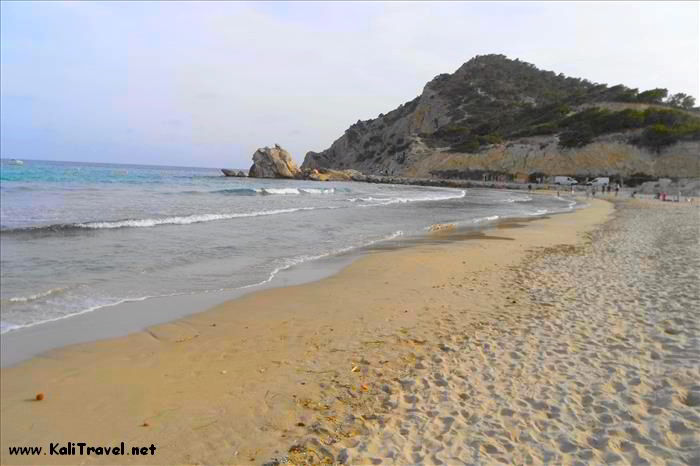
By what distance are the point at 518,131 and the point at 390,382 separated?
87.2 metres

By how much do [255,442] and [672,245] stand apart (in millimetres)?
14501

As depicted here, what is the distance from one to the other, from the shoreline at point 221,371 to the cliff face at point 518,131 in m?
66.8

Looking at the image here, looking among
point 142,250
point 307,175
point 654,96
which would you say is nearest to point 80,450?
point 142,250

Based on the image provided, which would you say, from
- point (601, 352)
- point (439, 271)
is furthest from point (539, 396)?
point (439, 271)

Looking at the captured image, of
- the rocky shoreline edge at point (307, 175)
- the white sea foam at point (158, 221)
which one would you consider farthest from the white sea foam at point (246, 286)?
the rocky shoreline edge at point (307, 175)

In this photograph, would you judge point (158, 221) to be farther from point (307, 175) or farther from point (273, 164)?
point (273, 164)

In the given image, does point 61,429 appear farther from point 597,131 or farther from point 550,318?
point 597,131

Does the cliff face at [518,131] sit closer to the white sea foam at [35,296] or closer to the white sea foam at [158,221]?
the white sea foam at [158,221]

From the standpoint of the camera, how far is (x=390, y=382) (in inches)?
186

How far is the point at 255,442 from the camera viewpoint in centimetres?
370

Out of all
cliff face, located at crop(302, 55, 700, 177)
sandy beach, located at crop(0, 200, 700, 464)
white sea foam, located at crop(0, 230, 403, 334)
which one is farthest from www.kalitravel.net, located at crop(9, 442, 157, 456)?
cliff face, located at crop(302, 55, 700, 177)

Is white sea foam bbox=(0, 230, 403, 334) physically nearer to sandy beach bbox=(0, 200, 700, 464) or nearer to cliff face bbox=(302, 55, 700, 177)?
sandy beach bbox=(0, 200, 700, 464)

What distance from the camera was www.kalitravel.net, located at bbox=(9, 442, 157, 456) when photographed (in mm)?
3639

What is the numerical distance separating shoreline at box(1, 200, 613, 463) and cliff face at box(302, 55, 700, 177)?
6679 cm
